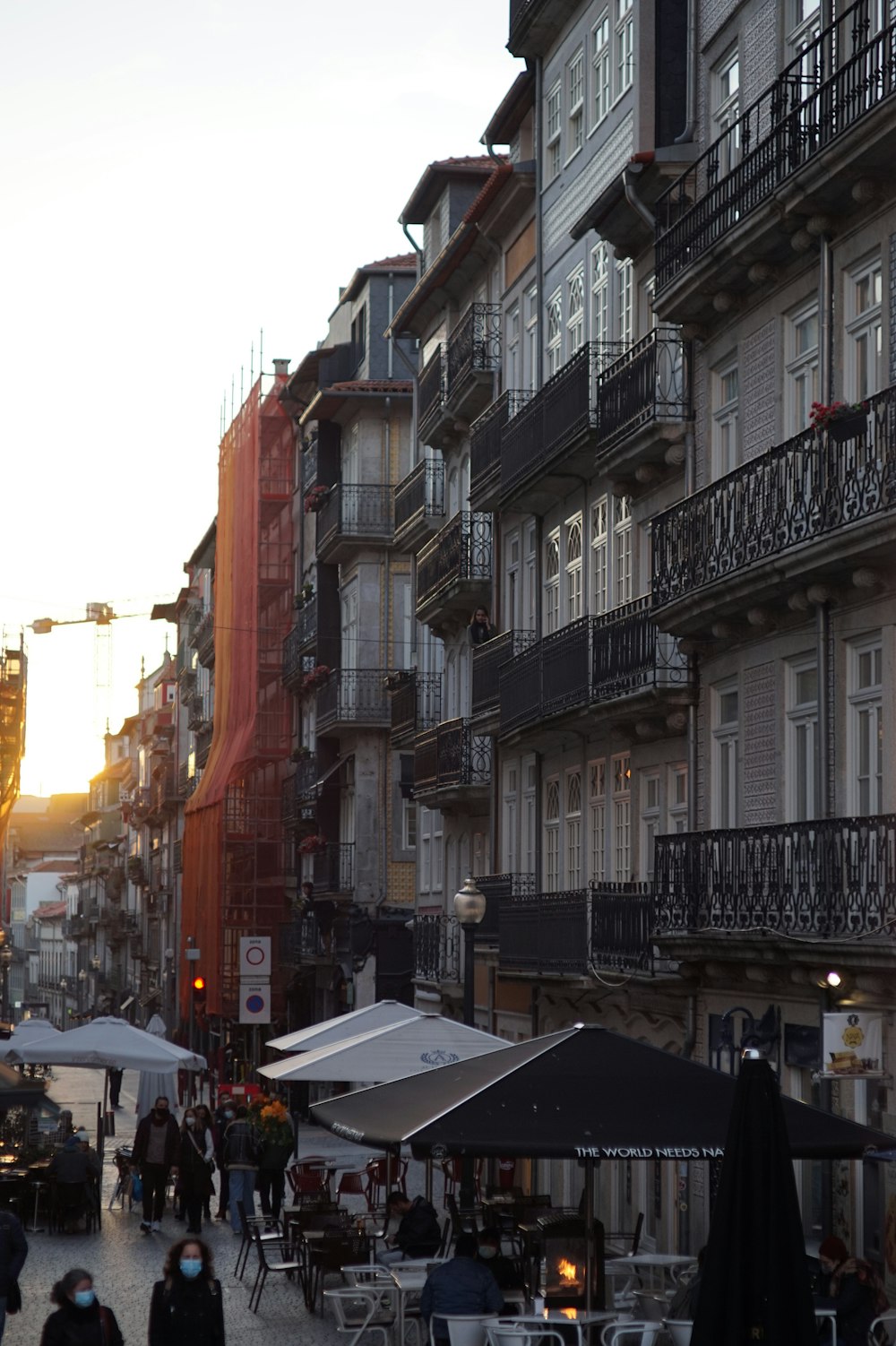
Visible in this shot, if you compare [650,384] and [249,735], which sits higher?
[650,384]

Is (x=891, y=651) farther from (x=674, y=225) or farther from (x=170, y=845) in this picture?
(x=170, y=845)

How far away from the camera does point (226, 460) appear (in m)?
69.5

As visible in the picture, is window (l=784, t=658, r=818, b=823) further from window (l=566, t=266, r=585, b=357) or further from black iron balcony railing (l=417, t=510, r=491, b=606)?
black iron balcony railing (l=417, t=510, r=491, b=606)

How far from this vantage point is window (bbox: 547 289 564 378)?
32.2m

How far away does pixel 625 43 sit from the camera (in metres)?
28.6

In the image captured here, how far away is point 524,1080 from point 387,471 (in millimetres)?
41034

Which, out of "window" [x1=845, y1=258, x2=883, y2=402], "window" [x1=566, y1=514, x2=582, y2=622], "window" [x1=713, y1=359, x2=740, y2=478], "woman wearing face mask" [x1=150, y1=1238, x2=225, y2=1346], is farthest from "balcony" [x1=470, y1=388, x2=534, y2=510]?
"woman wearing face mask" [x1=150, y1=1238, x2=225, y2=1346]

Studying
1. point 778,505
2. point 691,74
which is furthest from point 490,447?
point 778,505

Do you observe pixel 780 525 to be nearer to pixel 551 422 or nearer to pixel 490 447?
pixel 551 422

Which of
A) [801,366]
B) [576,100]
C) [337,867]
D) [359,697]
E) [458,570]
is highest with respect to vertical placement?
[576,100]

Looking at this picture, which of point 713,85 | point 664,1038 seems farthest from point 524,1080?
point 713,85

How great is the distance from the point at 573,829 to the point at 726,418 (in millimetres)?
9123

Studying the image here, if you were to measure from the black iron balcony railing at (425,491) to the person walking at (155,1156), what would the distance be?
1489 cm

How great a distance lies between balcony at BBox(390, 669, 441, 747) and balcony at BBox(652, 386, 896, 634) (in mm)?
19601
